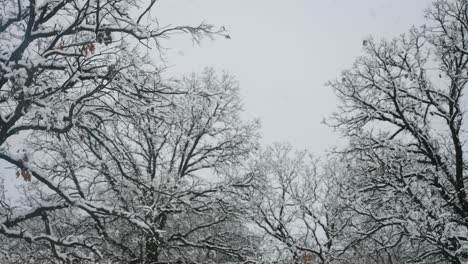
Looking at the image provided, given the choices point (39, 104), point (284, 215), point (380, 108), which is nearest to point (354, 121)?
point (380, 108)

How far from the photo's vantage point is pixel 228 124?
47.6 feet

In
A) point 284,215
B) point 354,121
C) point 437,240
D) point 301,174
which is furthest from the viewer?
point 301,174

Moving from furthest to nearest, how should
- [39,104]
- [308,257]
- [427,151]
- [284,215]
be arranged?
1. [284,215]
2. [308,257]
3. [427,151]
4. [39,104]

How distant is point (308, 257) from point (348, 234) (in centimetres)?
216

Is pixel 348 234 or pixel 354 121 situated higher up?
pixel 354 121

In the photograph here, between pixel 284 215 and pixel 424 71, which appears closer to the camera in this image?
pixel 424 71

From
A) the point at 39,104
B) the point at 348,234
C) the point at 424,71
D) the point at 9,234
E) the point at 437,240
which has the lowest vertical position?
the point at 9,234

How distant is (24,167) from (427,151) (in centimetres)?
940

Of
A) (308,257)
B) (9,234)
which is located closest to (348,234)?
(308,257)

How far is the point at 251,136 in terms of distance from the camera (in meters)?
14.4

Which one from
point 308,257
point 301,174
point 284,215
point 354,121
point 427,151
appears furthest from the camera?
point 301,174

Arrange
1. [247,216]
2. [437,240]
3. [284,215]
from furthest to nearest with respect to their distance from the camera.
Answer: [284,215] < [247,216] < [437,240]

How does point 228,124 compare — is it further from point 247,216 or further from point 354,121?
point 354,121

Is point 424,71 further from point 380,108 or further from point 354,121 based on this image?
point 354,121
